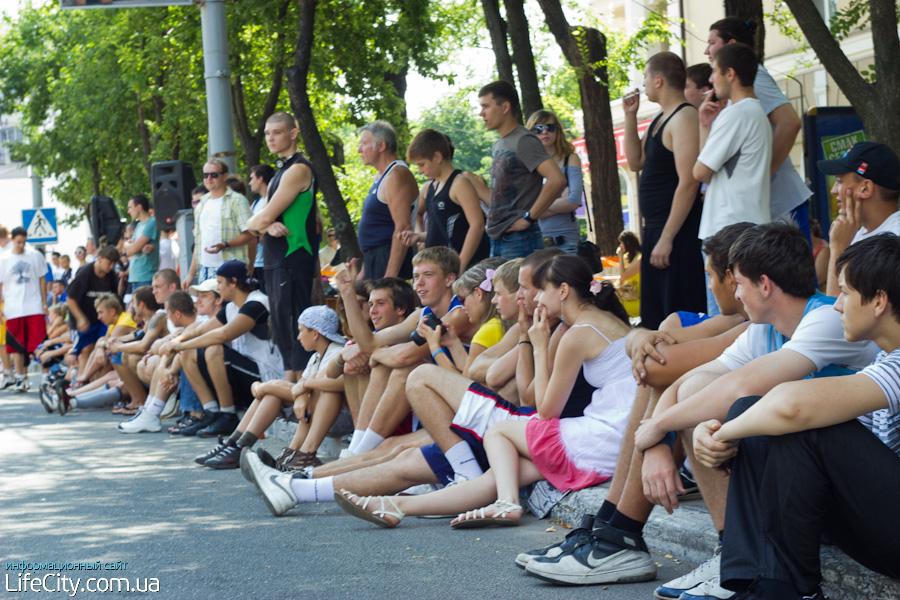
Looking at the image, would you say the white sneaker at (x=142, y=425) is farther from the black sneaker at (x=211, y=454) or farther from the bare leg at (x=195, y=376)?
the black sneaker at (x=211, y=454)

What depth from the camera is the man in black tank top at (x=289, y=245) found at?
30.7ft

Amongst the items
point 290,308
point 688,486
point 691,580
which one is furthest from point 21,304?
point 691,580

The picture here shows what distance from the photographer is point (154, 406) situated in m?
10.9

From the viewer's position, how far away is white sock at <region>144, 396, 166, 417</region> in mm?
10844

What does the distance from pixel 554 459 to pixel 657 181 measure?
87.3 inches

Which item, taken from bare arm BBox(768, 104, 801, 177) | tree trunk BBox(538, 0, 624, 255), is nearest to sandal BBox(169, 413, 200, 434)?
bare arm BBox(768, 104, 801, 177)

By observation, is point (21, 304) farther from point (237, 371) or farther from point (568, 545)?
point (568, 545)

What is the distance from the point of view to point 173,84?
21.0 metres

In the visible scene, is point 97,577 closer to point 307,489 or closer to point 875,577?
point 307,489

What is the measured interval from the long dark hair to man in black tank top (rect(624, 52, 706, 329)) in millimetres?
1142

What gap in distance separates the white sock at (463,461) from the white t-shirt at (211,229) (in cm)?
598

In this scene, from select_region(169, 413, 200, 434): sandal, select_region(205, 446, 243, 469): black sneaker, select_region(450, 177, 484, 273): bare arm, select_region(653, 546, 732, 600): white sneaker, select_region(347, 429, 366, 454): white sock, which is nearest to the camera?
select_region(653, 546, 732, 600): white sneaker

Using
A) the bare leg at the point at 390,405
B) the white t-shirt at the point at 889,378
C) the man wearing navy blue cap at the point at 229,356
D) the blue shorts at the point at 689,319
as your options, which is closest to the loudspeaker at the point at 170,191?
the man wearing navy blue cap at the point at 229,356

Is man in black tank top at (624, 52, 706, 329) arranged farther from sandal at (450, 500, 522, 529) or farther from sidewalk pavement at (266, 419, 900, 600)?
sandal at (450, 500, 522, 529)
